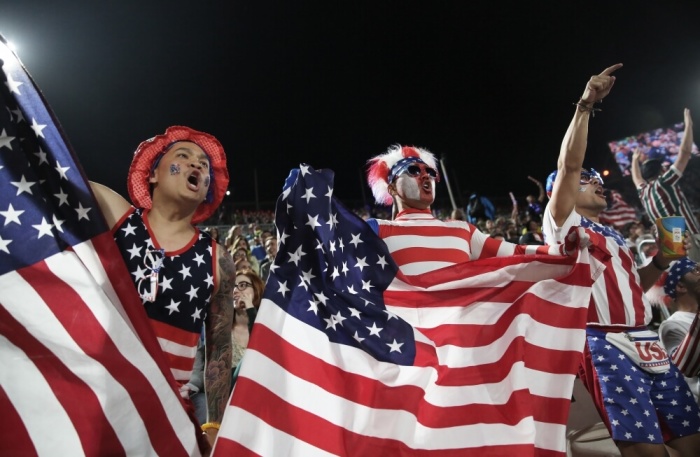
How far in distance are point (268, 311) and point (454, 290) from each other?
1.35 metres

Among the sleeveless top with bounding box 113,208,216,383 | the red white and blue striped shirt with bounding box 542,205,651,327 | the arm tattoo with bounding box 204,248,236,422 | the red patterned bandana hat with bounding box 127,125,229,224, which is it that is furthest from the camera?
the red white and blue striped shirt with bounding box 542,205,651,327

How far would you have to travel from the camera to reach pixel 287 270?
7.79 ft

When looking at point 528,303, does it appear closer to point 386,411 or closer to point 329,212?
point 386,411

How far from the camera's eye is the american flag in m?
1.50

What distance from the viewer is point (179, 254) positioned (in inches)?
98.3

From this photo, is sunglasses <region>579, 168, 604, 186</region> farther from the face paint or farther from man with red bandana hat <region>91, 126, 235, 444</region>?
man with red bandana hat <region>91, 126, 235, 444</region>

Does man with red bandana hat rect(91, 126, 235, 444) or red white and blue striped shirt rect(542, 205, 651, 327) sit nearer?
man with red bandana hat rect(91, 126, 235, 444)

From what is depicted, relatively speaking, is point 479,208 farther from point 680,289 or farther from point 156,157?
point 156,157

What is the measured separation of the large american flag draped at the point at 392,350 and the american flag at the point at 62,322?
391 mm

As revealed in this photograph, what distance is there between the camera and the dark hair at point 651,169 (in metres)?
7.05

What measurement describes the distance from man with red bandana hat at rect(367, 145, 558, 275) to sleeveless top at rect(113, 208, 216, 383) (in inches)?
58.0

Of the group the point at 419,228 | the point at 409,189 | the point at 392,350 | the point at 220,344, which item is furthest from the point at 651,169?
the point at 220,344

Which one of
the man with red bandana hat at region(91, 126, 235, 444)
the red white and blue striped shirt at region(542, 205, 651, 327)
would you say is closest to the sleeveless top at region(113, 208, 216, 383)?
the man with red bandana hat at region(91, 126, 235, 444)

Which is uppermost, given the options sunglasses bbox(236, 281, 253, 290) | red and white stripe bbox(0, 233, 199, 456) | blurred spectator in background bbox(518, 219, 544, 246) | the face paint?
the face paint
